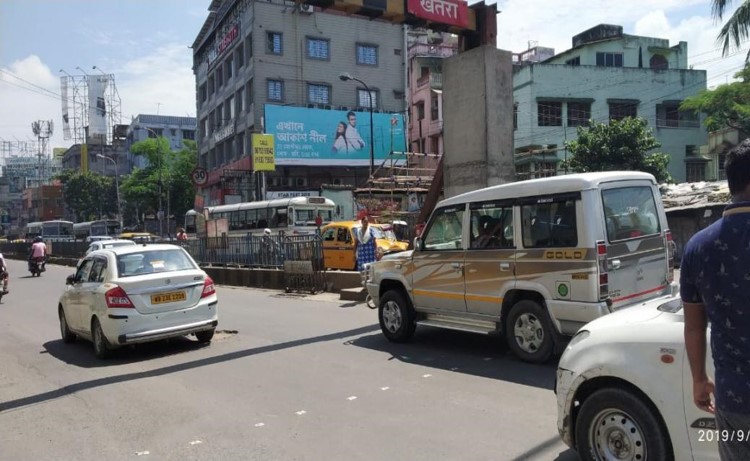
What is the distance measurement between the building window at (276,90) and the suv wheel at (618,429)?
45589 mm

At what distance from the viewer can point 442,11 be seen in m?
12.5

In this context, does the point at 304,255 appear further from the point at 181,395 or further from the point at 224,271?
the point at 181,395

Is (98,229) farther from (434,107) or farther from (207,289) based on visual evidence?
(207,289)

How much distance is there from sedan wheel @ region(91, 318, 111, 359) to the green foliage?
7782 centimetres

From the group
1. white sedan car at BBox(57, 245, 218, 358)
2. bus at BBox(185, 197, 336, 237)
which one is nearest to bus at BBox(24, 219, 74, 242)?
bus at BBox(185, 197, 336, 237)

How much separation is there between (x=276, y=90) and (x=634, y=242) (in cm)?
4339

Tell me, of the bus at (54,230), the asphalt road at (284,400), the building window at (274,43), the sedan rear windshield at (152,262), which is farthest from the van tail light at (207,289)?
the bus at (54,230)

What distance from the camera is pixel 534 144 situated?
37.8 metres

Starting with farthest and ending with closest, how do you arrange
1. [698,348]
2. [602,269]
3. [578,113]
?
1. [578,113]
2. [602,269]
3. [698,348]

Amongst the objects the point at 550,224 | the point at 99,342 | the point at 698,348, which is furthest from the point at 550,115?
the point at 698,348

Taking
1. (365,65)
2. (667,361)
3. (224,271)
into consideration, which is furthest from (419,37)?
(667,361)

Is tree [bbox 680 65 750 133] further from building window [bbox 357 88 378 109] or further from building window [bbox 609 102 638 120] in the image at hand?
building window [bbox 357 88 378 109]

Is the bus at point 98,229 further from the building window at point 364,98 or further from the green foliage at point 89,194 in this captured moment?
the building window at point 364,98

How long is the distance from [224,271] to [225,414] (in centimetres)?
1674
